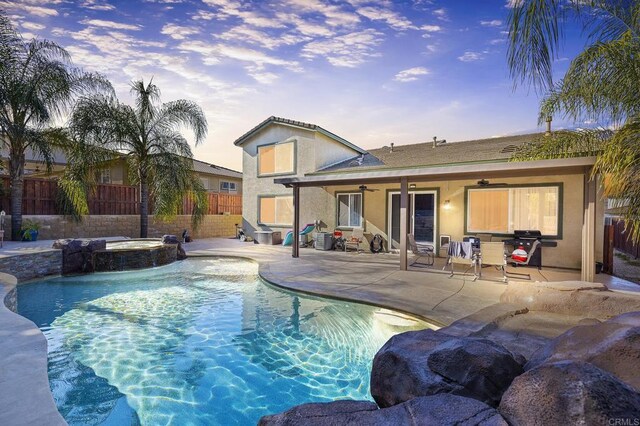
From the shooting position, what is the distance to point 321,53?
30.4 feet

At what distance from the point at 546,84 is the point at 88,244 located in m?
12.2

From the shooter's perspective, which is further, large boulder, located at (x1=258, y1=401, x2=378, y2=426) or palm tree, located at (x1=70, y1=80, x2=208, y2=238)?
palm tree, located at (x1=70, y1=80, x2=208, y2=238)

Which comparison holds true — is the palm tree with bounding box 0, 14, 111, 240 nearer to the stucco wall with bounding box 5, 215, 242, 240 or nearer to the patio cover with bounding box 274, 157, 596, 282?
the stucco wall with bounding box 5, 215, 242, 240

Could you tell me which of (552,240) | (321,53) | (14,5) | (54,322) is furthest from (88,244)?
(552,240)

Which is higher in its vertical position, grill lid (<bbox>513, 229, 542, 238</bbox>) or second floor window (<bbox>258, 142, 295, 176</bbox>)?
second floor window (<bbox>258, 142, 295, 176</bbox>)

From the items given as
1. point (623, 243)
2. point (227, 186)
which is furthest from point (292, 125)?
point (623, 243)

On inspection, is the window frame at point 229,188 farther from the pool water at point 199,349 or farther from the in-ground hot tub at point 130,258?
the pool water at point 199,349

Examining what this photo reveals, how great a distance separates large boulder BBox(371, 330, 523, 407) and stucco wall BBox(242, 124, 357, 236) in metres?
12.1

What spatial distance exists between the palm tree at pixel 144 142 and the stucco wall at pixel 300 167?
3.19m

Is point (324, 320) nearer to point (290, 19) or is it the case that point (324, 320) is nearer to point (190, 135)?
point (290, 19)

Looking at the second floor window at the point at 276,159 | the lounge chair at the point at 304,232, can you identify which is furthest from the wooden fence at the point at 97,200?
the lounge chair at the point at 304,232

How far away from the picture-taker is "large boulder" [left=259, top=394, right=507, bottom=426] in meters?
1.90

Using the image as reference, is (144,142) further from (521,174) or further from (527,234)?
(527,234)

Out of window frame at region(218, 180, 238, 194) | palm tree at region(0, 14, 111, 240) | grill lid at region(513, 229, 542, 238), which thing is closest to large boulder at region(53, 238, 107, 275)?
palm tree at region(0, 14, 111, 240)
